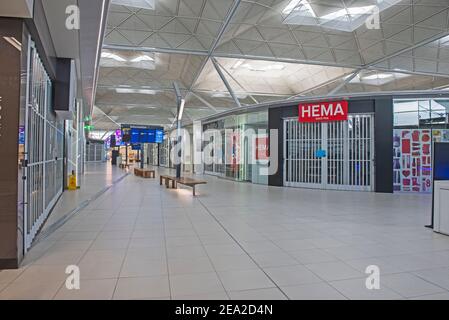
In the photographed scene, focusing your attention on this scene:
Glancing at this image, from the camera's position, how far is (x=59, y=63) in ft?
20.3

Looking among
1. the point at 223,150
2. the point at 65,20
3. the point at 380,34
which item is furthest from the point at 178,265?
the point at 380,34

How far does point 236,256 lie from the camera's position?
138 inches

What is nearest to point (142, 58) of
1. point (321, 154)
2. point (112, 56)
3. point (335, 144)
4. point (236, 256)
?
point (112, 56)

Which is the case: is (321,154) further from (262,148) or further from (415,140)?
(415,140)

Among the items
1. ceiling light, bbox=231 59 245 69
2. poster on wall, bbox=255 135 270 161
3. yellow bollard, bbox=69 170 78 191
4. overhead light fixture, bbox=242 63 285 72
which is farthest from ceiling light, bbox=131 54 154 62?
yellow bollard, bbox=69 170 78 191

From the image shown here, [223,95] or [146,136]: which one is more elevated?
[223,95]

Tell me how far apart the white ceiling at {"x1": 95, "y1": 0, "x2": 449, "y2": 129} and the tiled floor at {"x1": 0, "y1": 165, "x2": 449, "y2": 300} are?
29.3ft

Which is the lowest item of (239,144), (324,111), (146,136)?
(239,144)

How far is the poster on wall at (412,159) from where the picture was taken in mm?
10203

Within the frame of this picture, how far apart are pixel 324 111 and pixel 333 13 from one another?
629cm

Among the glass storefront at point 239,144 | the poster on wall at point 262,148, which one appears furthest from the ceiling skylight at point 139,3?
the poster on wall at point 262,148

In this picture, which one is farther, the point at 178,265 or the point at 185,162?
the point at 185,162

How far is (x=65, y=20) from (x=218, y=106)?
92.8 feet

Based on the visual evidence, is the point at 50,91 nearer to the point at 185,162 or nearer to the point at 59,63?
the point at 59,63
